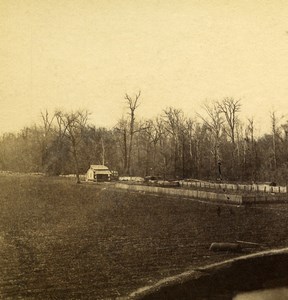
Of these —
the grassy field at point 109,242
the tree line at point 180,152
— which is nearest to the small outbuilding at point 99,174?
the tree line at point 180,152

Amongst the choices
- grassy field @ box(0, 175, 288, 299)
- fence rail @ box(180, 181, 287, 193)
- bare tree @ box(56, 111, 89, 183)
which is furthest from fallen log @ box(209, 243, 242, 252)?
fence rail @ box(180, 181, 287, 193)

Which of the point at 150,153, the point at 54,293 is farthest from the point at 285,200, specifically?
the point at 150,153

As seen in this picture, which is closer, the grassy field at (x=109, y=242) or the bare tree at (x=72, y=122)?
the grassy field at (x=109, y=242)

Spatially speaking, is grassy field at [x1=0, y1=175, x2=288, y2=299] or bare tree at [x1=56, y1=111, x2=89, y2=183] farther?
bare tree at [x1=56, y1=111, x2=89, y2=183]

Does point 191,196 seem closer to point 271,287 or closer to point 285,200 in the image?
point 285,200

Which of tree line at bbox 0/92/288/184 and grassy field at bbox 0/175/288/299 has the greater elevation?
tree line at bbox 0/92/288/184

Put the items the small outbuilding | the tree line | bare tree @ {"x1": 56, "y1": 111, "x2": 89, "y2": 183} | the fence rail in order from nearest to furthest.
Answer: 1. bare tree @ {"x1": 56, "y1": 111, "x2": 89, "y2": 183}
2. the fence rail
3. the tree line
4. the small outbuilding

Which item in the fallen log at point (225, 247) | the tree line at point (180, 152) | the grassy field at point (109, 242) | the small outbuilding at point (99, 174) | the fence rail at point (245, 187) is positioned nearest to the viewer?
the grassy field at point (109, 242)

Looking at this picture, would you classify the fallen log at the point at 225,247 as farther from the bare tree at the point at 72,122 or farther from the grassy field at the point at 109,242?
the bare tree at the point at 72,122

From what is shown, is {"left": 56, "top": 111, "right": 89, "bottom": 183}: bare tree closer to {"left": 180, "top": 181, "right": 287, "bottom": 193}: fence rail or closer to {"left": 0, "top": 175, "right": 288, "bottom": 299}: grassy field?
{"left": 0, "top": 175, "right": 288, "bottom": 299}: grassy field

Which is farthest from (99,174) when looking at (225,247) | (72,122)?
(225,247)
